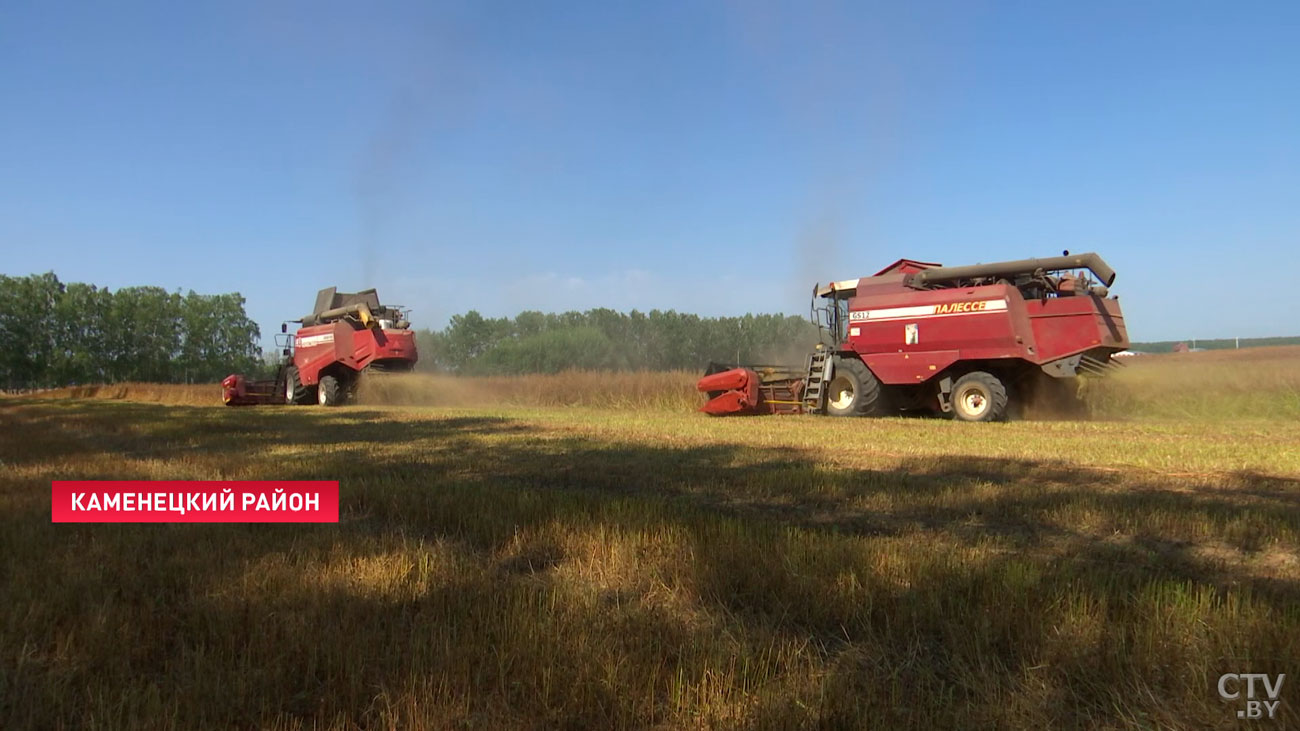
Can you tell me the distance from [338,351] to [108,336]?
6399 cm

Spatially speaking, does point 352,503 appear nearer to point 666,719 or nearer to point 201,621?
point 201,621

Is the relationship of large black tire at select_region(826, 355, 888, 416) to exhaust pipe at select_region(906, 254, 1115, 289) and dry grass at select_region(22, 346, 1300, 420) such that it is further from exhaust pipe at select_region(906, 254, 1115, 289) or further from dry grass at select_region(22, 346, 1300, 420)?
dry grass at select_region(22, 346, 1300, 420)

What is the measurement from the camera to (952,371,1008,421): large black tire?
477 inches

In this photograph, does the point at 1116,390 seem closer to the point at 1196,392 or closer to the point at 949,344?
the point at 1196,392

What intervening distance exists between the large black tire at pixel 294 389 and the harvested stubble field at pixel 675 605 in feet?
61.5

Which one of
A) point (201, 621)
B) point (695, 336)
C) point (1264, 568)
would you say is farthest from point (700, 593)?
point (695, 336)

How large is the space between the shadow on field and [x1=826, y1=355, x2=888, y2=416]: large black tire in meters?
8.87

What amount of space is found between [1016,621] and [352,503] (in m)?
4.31

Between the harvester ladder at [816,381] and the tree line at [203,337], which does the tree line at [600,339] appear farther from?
the harvester ladder at [816,381]

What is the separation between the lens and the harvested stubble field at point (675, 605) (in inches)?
79.4

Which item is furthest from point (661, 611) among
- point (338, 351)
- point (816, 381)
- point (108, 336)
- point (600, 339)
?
point (108, 336)
